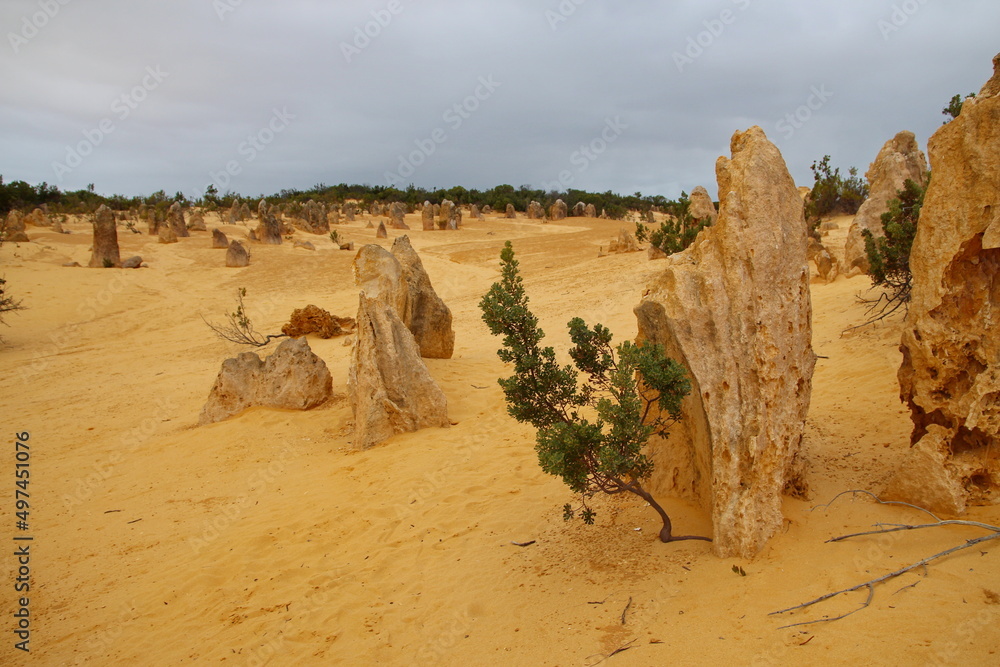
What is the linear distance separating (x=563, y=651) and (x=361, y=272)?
6.41m

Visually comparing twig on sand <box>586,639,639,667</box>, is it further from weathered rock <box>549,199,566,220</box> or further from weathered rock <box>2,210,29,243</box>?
weathered rock <box>549,199,566,220</box>

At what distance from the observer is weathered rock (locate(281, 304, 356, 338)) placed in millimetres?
13172

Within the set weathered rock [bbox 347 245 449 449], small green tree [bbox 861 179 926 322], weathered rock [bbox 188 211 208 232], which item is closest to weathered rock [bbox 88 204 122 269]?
weathered rock [bbox 188 211 208 232]

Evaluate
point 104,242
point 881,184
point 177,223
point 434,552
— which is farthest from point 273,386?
point 177,223

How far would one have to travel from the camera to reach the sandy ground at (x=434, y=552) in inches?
126

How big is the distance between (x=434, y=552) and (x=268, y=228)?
25.5m

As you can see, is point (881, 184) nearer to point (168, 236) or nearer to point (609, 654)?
point (609, 654)

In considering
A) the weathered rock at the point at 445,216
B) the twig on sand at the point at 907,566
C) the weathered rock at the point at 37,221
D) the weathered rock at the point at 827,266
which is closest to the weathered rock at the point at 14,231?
the weathered rock at the point at 37,221

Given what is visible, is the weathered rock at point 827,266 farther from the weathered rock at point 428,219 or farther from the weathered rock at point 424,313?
the weathered rock at point 428,219

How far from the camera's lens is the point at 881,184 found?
1196 centimetres

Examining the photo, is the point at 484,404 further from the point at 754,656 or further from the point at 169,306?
the point at 169,306

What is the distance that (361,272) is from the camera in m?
8.71

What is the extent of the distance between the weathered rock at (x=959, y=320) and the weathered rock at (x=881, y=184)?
24.8ft

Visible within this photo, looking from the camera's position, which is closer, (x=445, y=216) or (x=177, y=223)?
(x=177, y=223)
